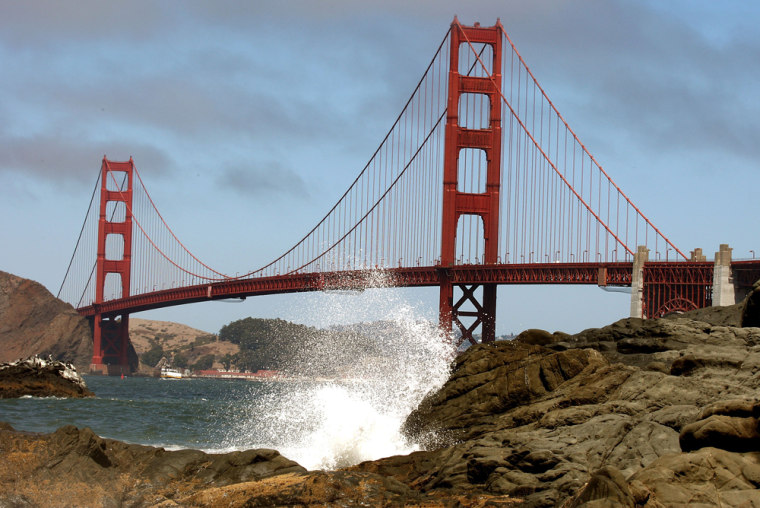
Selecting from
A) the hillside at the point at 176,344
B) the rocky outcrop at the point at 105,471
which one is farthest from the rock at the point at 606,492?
the hillside at the point at 176,344

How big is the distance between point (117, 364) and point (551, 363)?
304ft

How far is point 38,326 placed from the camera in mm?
103938

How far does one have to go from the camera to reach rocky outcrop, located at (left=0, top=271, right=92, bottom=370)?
99.6m

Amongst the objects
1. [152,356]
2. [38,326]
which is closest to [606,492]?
[38,326]

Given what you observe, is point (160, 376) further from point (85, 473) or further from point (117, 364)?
point (85, 473)

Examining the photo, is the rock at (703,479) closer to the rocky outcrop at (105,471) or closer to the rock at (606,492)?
the rock at (606,492)

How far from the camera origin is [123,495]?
1477 cm

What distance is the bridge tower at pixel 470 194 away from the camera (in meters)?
54.8

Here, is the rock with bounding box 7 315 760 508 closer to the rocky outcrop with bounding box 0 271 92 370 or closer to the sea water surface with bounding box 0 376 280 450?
the sea water surface with bounding box 0 376 280 450

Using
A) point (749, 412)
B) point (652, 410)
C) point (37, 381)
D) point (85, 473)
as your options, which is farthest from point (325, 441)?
point (37, 381)

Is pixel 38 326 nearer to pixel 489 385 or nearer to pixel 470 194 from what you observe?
pixel 470 194

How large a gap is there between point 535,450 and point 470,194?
4359 centimetres

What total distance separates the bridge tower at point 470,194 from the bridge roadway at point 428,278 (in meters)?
1.07

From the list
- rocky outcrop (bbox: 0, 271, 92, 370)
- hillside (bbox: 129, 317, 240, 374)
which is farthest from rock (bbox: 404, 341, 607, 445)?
hillside (bbox: 129, 317, 240, 374)
